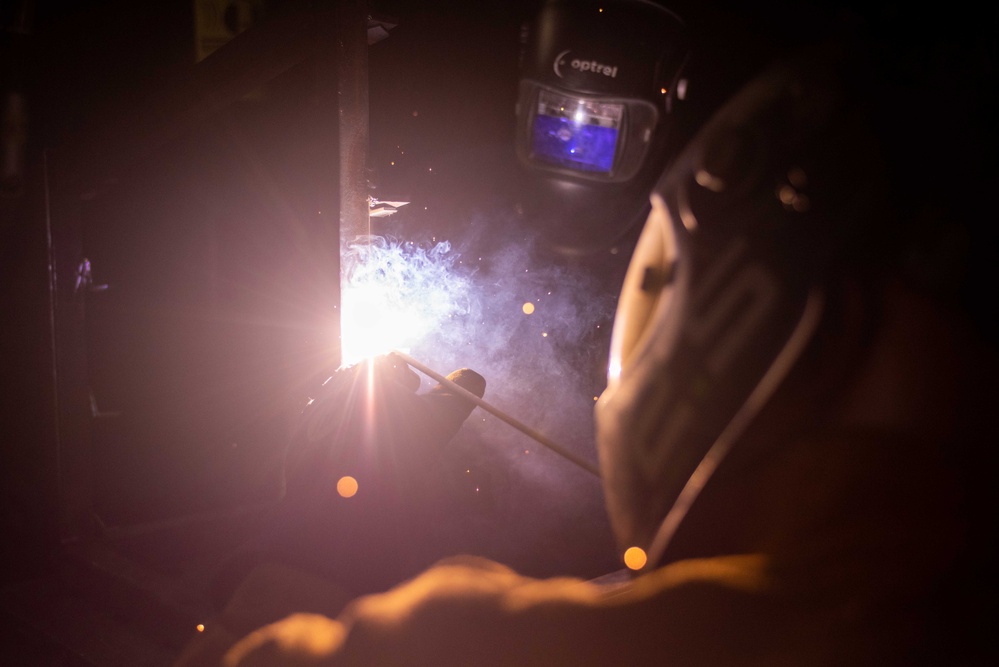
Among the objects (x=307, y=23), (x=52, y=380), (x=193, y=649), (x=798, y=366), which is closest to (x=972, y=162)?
(x=798, y=366)

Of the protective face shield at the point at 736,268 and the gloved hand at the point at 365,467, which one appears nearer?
the protective face shield at the point at 736,268

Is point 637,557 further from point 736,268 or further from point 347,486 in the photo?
point 347,486

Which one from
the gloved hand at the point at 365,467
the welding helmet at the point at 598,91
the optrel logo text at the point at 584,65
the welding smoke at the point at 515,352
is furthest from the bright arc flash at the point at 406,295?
the optrel logo text at the point at 584,65

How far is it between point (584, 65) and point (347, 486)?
1.55m

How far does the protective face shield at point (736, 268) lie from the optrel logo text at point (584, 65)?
42 centimetres

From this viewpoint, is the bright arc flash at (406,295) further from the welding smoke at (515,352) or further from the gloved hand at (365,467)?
the gloved hand at (365,467)

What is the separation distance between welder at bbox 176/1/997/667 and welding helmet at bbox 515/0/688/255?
0.43 meters

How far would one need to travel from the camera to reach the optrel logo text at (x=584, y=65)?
108cm

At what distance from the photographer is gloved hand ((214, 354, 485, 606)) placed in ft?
6.58

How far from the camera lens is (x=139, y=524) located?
2660 millimetres

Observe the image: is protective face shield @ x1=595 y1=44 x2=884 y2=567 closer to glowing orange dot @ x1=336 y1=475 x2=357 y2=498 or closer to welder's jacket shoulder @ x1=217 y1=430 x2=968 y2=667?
welder's jacket shoulder @ x1=217 y1=430 x2=968 y2=667

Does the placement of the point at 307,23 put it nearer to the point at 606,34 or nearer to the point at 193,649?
the point at 606,34

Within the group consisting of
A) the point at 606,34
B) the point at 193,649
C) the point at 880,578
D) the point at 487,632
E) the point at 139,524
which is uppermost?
the point at 606,34

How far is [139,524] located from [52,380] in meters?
0.76
